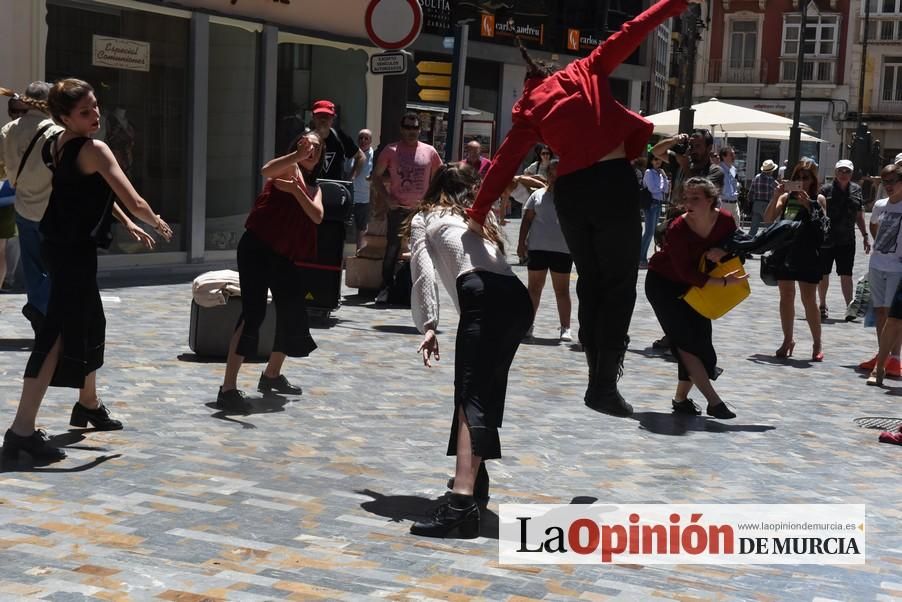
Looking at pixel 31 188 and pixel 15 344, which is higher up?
pixel 31 188

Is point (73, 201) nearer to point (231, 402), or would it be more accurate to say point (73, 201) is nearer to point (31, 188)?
point (231, 402)

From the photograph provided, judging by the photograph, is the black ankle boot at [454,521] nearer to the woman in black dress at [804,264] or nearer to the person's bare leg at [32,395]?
the person's bare leg at [32,395]

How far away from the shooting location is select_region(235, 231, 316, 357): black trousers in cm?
806

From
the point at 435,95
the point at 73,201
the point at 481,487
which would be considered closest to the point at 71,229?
the point at 73,201

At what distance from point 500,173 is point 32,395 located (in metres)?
2.49

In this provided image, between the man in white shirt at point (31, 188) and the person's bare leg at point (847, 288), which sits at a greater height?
the man in white shirt at point (31, 188)

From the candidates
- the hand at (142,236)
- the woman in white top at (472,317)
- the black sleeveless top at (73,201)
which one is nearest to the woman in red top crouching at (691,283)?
the woman in white top at (472,317)

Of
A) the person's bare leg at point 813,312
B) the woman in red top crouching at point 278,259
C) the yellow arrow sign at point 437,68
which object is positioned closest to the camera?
the woman in red top crouching at point 278,259

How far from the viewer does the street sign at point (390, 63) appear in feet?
41.1

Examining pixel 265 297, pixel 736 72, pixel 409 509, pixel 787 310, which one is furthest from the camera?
pixel 736 72

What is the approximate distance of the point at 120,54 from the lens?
1531cm

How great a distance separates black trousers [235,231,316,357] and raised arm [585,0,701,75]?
2821 mm

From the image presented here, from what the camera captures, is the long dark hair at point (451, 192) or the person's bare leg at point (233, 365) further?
the person's bare leg at point (233, 365)

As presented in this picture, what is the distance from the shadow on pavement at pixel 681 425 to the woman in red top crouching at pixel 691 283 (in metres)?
0.13
